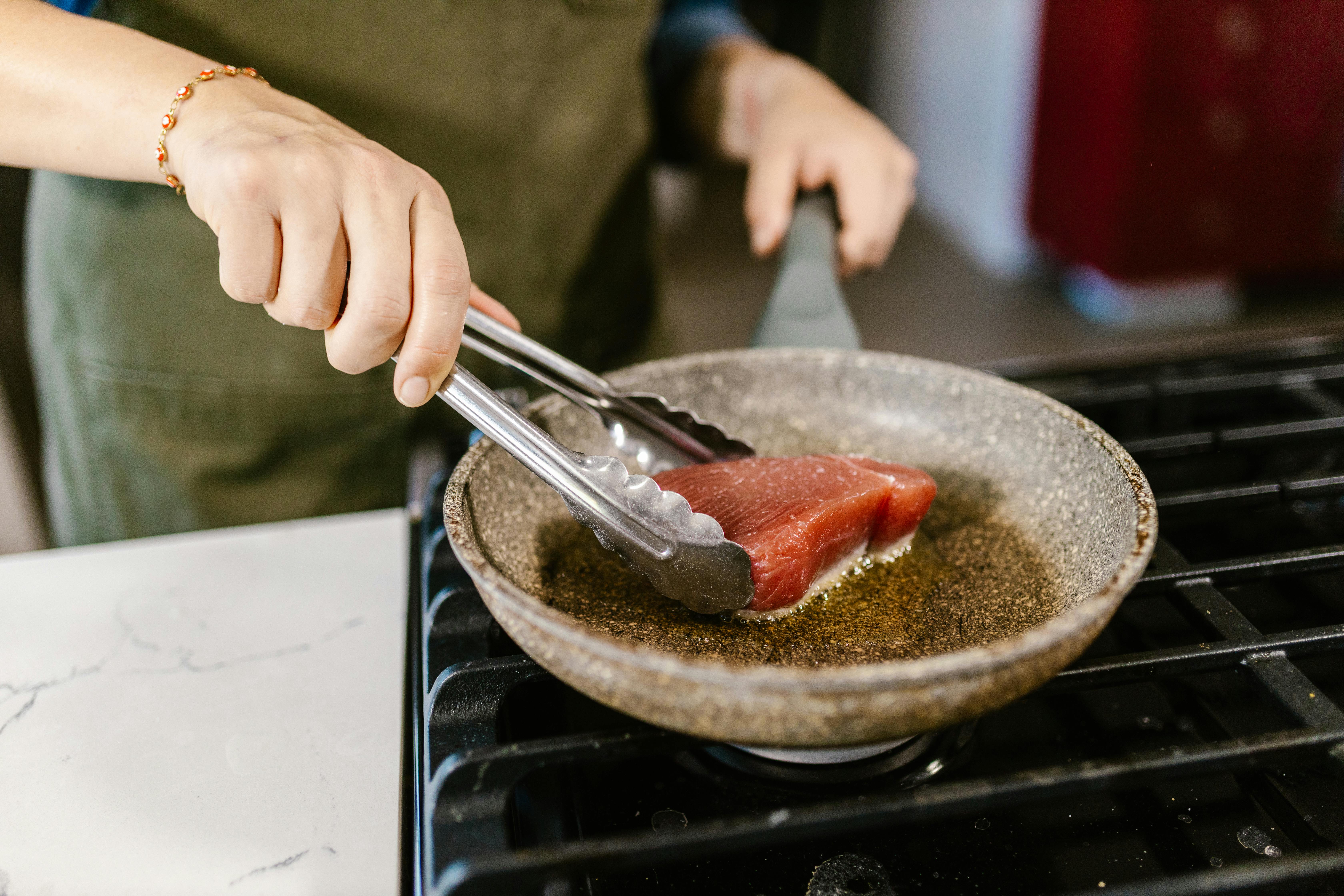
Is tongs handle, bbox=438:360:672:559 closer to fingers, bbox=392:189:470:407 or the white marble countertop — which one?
fingers, bbox=392:189:470:407

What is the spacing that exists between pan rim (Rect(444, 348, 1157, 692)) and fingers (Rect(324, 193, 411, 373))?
4.1 inches

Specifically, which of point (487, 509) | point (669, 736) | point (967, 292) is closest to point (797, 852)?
point (669, 736)

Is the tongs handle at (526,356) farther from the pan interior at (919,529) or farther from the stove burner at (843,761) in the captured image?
the stove burner at (843,761)

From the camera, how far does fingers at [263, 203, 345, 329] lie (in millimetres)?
538

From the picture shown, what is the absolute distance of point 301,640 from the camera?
0.68 meters

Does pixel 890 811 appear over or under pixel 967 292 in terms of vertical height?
over

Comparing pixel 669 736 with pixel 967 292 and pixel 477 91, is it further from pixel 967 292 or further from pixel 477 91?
pixel 967 292

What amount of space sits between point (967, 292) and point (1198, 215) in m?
0.80

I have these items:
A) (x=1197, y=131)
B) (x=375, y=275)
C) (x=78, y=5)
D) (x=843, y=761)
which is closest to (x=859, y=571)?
(x=843, y=761)

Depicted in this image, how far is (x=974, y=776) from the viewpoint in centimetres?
56

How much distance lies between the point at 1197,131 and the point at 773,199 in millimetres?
2348

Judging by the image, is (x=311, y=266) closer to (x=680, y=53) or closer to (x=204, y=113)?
(x=204, y=113)

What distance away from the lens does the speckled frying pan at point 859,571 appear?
1.41ft

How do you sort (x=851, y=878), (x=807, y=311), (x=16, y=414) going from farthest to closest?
1. (x=16, y=414)
2. (x=807, y=311)
3. (x=851, y=878)
